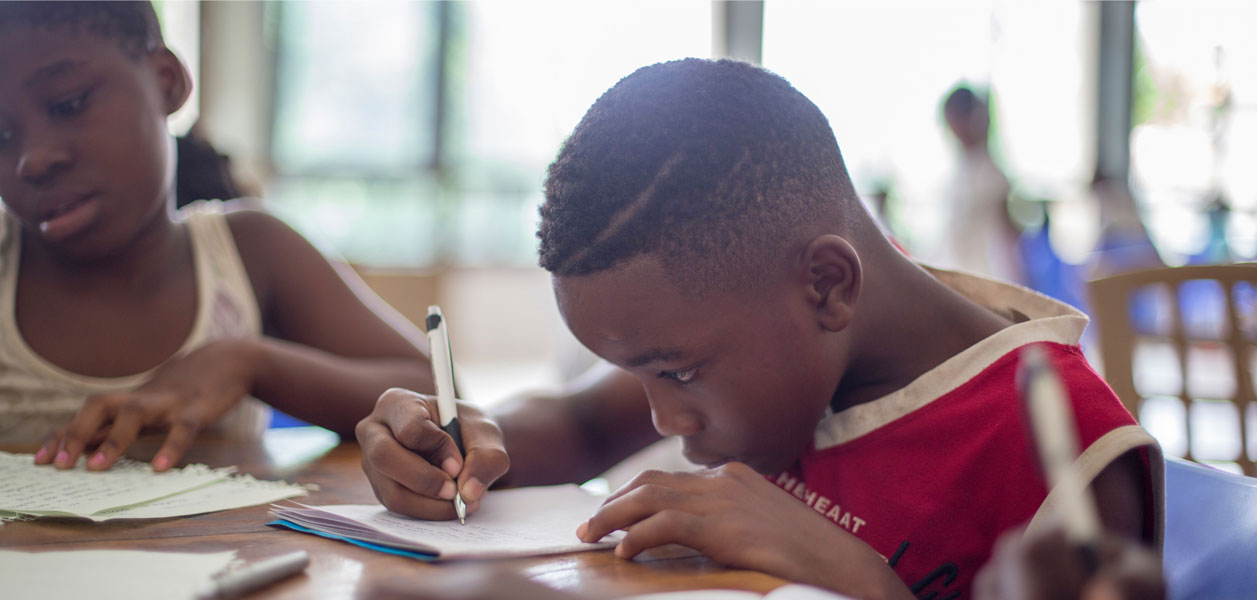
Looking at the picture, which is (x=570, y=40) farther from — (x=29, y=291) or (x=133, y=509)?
(x=133, y=509)

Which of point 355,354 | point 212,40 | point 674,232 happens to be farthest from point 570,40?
point 674,232

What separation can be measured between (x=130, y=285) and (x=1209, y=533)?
1.23 metres

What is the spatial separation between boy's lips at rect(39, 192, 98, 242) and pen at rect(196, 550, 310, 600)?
0.65 meters

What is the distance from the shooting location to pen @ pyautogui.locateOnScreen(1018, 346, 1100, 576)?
325 mm

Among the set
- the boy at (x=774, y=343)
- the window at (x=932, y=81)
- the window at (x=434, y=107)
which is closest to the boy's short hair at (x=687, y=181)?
the boy at (x=774, y=343)

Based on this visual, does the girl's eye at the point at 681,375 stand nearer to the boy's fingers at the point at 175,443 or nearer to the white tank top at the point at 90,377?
the boy's fingers at the point at 175,443

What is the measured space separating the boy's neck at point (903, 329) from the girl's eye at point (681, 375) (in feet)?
0.53

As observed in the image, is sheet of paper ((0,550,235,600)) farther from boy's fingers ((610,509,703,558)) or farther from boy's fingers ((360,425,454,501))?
boy's fingers ((610,509,703,558))

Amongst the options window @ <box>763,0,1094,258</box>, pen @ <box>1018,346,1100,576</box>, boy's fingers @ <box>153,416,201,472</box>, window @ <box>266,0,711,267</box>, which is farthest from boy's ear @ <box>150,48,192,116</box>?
window @ <box>763,0,1094,258</box>

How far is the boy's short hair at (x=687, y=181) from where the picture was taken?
74 centimetres

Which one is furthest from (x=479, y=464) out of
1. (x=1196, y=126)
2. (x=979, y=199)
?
(x=1196, y=126)

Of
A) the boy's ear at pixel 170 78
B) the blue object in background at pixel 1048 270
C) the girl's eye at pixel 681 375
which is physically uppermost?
the boy's ear at pixel 170 78

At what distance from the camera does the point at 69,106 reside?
0.98m

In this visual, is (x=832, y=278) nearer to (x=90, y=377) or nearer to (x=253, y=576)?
(x=253, y=576)
